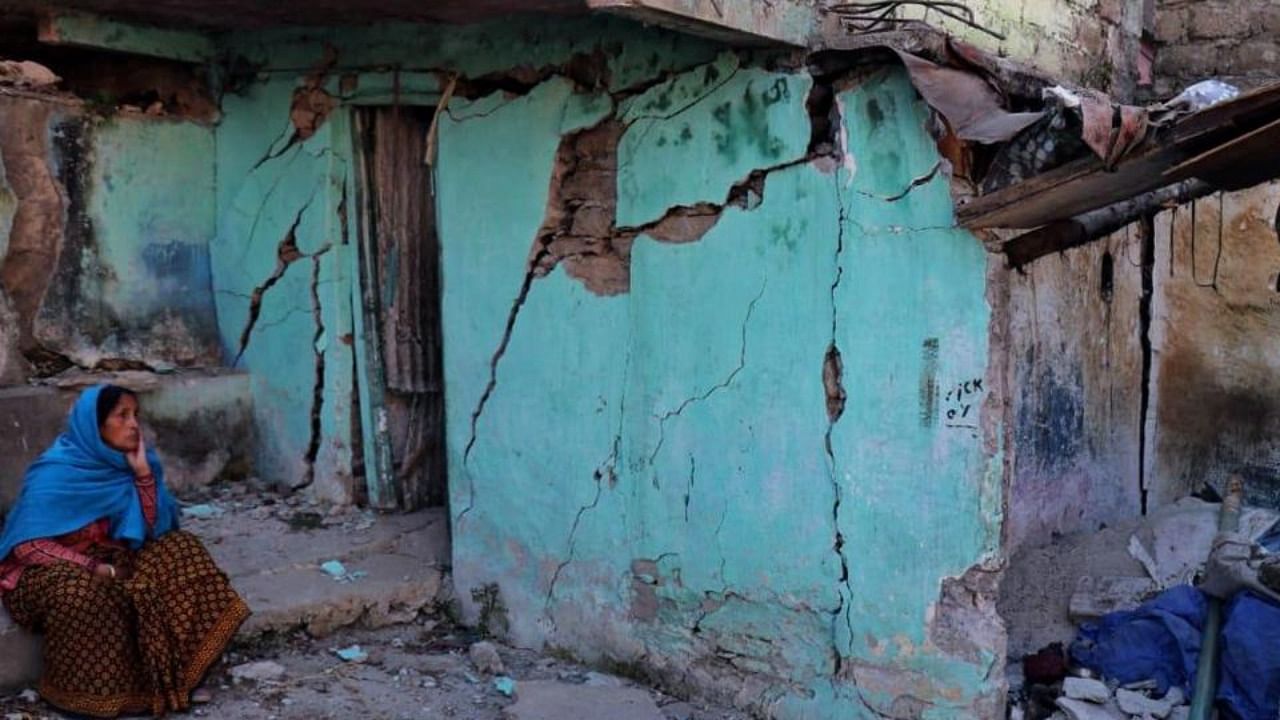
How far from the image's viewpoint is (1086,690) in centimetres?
428

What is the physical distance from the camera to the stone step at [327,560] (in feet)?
16.6

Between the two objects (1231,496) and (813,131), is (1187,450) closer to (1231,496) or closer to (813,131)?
(1231,496)

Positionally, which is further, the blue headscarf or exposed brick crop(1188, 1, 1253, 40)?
exposed brick crop(1188, 1, 1253, 40)

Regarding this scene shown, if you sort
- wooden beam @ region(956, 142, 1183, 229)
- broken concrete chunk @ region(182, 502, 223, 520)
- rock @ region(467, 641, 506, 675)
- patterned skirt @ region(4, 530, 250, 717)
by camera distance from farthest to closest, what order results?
broken concrete chunk @ region(182, 502, 223, 520) < rock @ region(467, 641, 506, 675) < patterned skirt @ region(4, 530, 250, 717) < wooden beam @ region(956, 142, 1183, 229)

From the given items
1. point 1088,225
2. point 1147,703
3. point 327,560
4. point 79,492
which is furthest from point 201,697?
point 1088,225

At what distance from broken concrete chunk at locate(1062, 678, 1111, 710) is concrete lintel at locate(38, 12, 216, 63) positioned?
4.79 m

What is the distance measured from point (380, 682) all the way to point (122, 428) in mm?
1370

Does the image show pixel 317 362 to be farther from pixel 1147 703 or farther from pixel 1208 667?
pixel 1208 667

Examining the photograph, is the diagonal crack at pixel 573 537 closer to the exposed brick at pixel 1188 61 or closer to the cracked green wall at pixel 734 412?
the cracked green wall at pixel 734 412

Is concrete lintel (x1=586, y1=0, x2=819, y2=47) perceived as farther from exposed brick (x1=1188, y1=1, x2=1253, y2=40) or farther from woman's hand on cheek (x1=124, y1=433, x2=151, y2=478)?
exposed brick (x1=1188, y1=1, x2=1253, y2=40)

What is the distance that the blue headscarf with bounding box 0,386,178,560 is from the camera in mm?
4375

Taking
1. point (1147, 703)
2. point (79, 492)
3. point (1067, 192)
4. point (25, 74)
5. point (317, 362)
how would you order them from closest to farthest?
point (1067, 192) → point (1147, 703) → point (79, 492) → point (25, 74) → point (317, 362)

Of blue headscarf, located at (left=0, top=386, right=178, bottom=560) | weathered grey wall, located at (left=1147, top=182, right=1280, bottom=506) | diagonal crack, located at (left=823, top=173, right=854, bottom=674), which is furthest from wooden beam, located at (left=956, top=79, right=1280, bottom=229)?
blue headscarf, located at (left=0, top=386, right=178, bottom=560)

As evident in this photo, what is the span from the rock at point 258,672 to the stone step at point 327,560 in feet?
0.59
